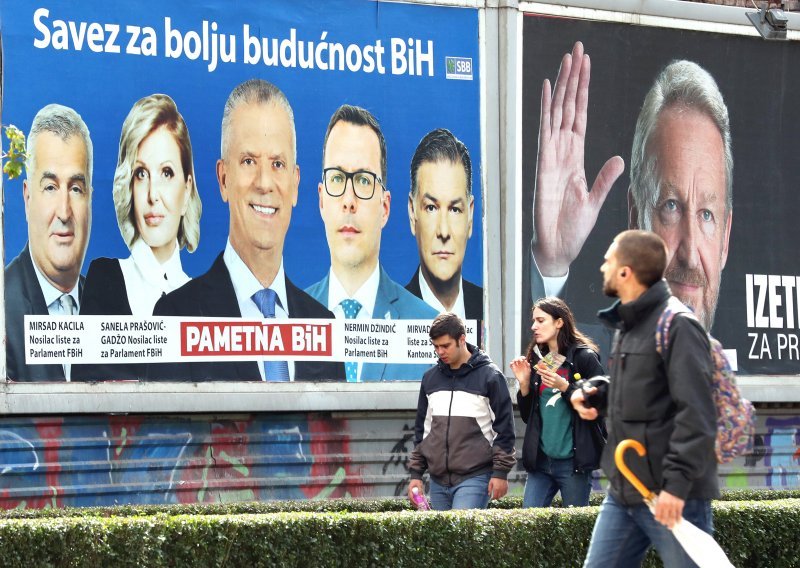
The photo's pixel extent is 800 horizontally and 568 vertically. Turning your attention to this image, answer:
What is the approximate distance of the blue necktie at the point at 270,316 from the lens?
39.7 ft

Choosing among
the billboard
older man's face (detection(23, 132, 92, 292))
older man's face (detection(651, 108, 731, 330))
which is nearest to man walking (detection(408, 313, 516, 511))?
older man's face (detection(23, 132, 92, 292))

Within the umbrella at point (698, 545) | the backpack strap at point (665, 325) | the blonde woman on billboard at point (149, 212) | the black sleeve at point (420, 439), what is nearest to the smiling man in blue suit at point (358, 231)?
the blonde woman on billboard at point (149, 212)

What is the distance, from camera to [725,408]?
238 inches

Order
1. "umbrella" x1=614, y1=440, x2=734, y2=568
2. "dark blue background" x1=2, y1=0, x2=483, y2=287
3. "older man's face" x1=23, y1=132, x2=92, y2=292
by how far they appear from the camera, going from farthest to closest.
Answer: "dark blue background" x1=2, y1=0, x2=483, y2=287, "older man's face" x1=23, y1=132, x2=92, y2=292, "umbrella" x1=614, y1=440, x2=734, y2=568

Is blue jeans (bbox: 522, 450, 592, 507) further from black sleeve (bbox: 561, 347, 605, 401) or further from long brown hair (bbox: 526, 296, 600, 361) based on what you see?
long brown hair (bbox: 526, 296, 600, 361)

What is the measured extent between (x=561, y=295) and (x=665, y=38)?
2657 millimetres

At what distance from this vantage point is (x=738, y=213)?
14.5 meters

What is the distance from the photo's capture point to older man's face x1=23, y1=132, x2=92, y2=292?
11344 millimetres

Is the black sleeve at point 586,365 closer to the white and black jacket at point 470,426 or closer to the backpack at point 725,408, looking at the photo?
the white and black jacket at point 470,426

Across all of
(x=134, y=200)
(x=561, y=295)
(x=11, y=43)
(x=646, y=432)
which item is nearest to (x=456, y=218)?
(x=561, y=295)

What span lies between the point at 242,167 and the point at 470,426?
3.84 metres

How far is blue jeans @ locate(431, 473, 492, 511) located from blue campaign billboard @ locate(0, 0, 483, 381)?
3.02 meters

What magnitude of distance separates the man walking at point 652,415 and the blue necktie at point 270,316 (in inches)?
231

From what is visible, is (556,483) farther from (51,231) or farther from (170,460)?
(51,231)
